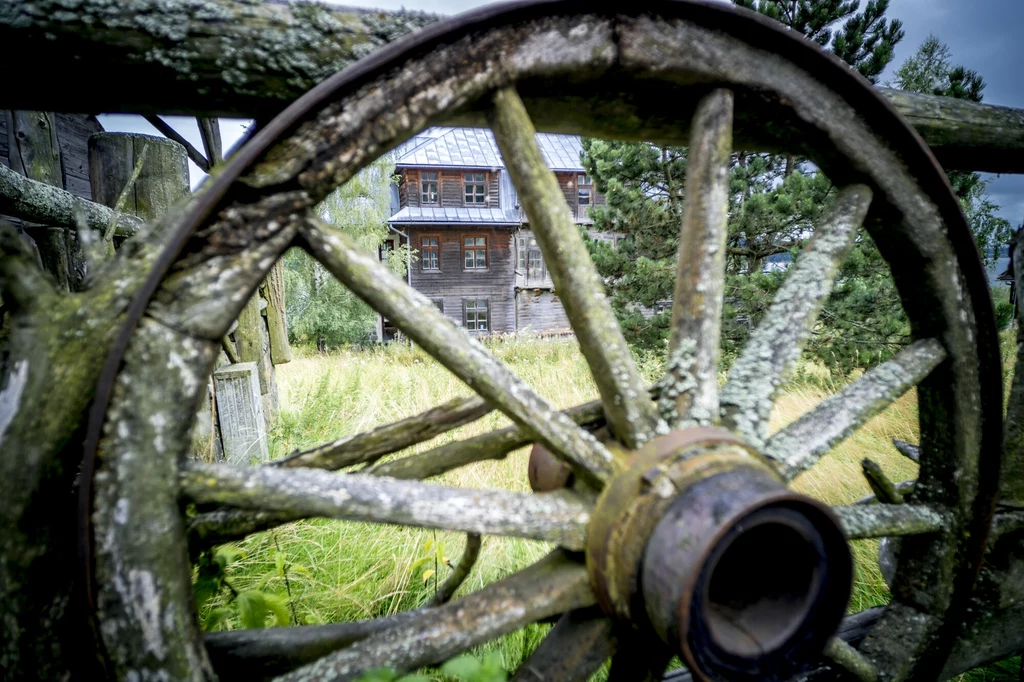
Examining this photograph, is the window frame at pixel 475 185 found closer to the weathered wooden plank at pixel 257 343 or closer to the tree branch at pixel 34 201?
the weathered wooden plank at pixel 257 343

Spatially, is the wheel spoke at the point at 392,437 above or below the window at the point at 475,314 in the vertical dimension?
above

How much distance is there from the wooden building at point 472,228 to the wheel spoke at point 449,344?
17.6m

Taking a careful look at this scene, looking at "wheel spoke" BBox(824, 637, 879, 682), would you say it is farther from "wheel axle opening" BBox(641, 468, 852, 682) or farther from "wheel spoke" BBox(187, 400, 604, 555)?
"wheel spoke" BBox(187, 400, 604, 555)

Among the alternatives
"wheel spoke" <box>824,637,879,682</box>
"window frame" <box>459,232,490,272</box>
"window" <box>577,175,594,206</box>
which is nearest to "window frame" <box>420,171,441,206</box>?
"window frame" <box>459,232,490,272</box>

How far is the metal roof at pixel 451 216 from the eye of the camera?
60.4 ft

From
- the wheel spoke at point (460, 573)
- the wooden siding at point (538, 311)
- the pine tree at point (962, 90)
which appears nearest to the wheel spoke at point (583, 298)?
the wheel spoke at point (460, 573)

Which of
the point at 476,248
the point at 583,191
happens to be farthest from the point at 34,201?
the point at 583,191

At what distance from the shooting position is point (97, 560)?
0.87 m

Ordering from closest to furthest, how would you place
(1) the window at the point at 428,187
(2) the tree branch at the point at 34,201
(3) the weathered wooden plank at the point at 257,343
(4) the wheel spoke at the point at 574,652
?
1. (4) the wheel spoke at the point at 574,652
2. (2) the tree branch at the point at 34,201
3. (3) the weathered wooden plank at the point at 257,343
4. (1) the window at the point at 428,187

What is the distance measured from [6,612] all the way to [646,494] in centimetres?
112

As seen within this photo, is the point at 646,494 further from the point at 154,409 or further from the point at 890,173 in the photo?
the point at 890,173

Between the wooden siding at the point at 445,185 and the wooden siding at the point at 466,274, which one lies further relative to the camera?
the wooden siding at the point at 466,274

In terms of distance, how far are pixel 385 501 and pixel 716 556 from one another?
0.64 m

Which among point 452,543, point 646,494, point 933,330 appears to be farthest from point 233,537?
point 933,330
